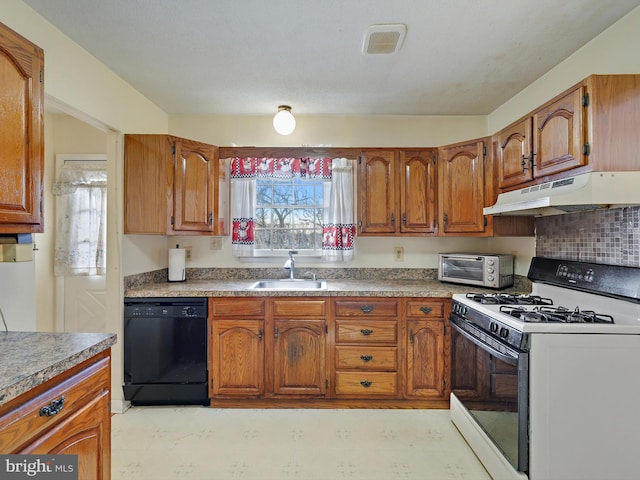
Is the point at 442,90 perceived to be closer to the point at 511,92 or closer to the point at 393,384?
the point at 511,92

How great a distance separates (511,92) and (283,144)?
6.41 ft

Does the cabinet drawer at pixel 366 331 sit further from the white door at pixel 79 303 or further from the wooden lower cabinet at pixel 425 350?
the white door at pixel 79 303

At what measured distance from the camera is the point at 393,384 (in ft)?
8.08

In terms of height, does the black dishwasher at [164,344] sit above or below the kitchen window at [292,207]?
below

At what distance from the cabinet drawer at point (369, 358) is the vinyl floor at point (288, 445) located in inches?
12.9

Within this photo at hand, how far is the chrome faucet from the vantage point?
2959mm

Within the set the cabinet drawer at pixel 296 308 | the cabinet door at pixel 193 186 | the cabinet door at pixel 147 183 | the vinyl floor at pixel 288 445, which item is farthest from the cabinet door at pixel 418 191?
the cabinet door at pixel 147 183

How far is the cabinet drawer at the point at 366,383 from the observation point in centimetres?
246

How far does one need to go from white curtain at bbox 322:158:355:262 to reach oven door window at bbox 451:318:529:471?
117 centimetres

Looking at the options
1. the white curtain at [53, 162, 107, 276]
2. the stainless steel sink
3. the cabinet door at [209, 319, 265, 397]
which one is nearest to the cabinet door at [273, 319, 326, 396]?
the cabinet door at [209, 319, 265, 397]

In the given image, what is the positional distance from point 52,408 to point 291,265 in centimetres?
202

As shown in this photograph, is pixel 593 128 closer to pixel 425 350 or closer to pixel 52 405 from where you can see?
pixel 425 350

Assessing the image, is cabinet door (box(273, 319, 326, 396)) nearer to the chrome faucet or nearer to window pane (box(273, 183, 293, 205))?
the chrome faucet

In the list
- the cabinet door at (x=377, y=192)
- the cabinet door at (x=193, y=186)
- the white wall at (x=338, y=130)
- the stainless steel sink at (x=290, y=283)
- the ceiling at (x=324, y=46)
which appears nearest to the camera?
the ceiling at (x=324, y=46)
